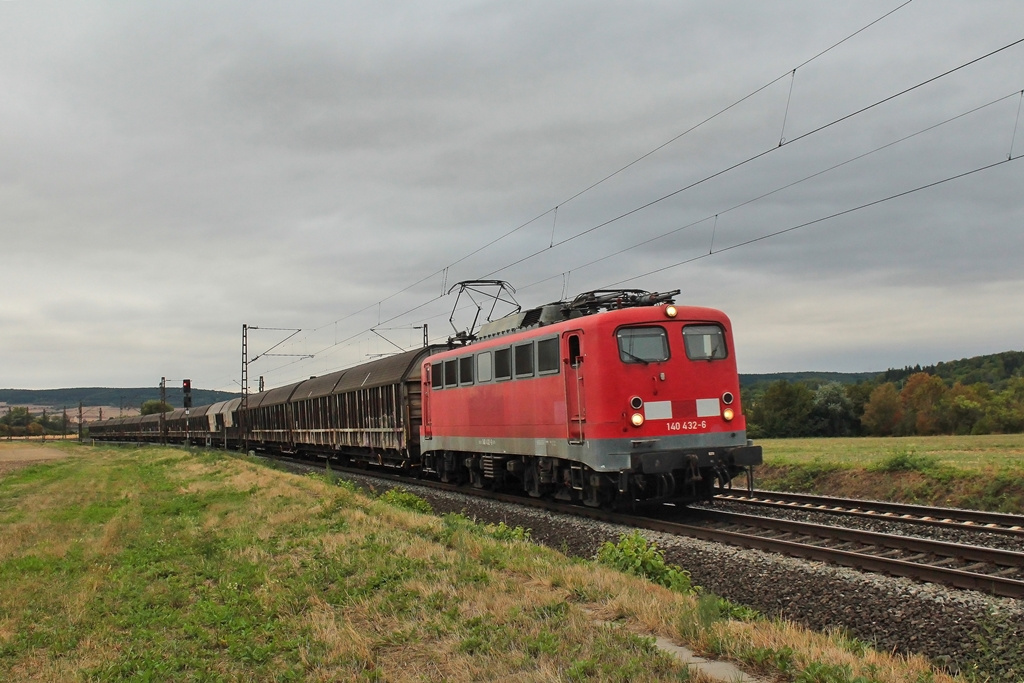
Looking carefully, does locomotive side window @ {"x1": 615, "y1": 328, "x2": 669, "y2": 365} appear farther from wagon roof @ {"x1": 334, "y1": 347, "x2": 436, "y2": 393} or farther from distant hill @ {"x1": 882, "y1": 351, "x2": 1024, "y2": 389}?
distant hill @ {"x1": 882, "y1": 351, "x2": 1024, "y2": 389}

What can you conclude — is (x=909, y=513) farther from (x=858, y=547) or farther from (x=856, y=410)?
(x=856, y=410)

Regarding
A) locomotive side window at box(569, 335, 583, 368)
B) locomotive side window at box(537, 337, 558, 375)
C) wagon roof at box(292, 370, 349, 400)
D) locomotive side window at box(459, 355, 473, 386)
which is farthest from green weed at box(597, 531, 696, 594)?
wagon roof at box(292, 370, 349, 400)

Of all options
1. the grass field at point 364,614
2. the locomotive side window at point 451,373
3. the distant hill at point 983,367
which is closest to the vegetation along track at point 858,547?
the grass field at point 364,614

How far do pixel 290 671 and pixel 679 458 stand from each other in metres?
9.01

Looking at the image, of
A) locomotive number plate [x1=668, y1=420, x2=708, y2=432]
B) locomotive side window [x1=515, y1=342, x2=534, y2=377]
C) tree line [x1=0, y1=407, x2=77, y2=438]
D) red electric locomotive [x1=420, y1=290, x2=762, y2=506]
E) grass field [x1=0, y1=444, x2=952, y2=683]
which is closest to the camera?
grass field [x1=0, y1=444, x2=952, y2=683]

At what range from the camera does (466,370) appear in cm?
2017

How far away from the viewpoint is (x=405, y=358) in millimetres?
27672

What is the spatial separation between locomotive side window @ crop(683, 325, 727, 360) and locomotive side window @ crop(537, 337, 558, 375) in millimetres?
2410

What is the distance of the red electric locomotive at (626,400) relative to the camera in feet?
46.7

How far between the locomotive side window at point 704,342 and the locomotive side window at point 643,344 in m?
0.46

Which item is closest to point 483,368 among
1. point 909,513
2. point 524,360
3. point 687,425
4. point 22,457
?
point 524,360

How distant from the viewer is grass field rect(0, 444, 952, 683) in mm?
6078

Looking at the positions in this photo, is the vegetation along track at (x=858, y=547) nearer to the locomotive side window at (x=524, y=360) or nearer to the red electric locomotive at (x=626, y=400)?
the red electric locomotive at (x=626, y=400)

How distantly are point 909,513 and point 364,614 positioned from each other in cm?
1072
